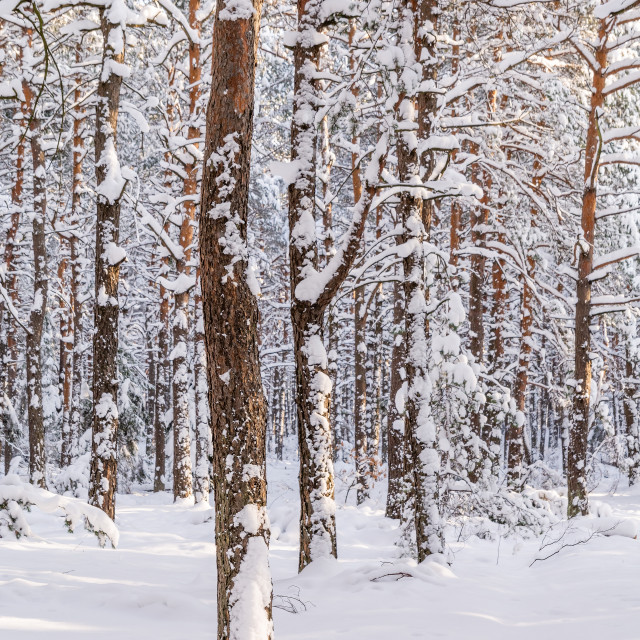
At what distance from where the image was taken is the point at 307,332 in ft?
21.4

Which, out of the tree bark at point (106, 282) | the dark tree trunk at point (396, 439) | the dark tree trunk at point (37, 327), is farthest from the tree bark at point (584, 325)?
the dark tree trunk at point (37, 327)

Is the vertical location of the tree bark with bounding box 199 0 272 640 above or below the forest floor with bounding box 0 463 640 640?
above

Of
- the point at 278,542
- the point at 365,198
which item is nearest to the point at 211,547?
the point at 278,542

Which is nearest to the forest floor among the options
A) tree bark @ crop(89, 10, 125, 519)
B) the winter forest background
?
the winter forest background

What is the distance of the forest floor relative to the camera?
461 cm

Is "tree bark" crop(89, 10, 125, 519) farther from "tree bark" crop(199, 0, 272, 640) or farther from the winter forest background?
"tree bark" crop(199, 0, 272, 640)

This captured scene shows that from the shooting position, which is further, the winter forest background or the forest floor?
the forest floor

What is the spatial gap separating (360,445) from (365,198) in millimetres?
9959

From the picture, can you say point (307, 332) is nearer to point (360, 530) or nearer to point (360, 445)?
point (360, 530)

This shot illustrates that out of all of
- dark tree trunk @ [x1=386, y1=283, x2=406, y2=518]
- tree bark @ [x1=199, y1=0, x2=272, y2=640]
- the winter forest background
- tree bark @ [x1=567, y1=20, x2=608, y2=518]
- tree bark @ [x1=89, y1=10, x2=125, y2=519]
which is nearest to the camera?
tree bark @ [x1=199, y1=0, x2=272, y2=640]

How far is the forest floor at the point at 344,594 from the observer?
461 centimetres

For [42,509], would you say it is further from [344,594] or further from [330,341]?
[330,341]

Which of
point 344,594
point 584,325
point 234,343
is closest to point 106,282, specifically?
point 344,594

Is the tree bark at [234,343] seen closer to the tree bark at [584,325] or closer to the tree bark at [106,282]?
the tree bark at [106,282]
